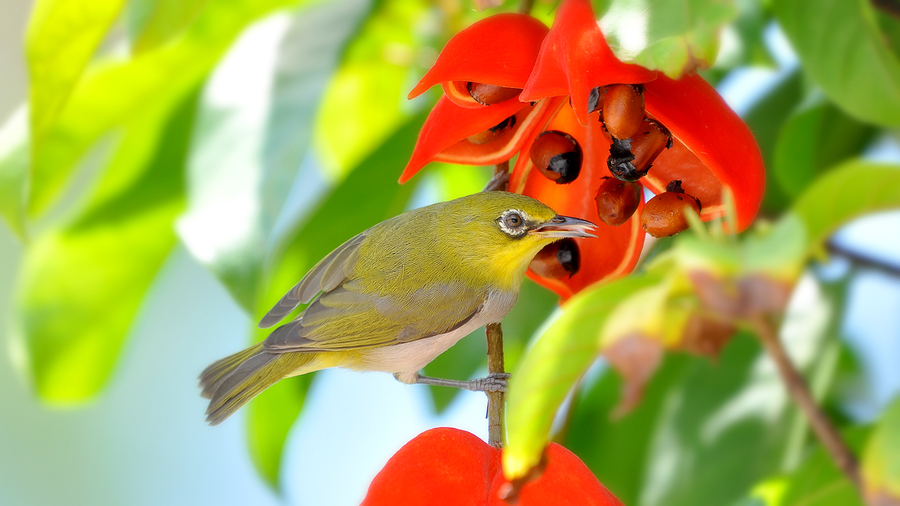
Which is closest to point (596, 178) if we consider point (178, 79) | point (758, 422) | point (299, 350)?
point (299, 350)

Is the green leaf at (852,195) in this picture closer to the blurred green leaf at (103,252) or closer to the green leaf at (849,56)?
the green leaf at (849,56)

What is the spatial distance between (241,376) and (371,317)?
0.49 feet

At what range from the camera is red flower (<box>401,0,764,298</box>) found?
0.51 m

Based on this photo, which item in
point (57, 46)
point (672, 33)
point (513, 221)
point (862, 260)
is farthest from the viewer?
point (862, 260)

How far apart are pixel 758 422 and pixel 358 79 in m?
0.88

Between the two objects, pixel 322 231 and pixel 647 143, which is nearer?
pixel 647 143

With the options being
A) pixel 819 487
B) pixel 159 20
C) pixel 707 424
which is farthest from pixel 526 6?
pixel 707 424

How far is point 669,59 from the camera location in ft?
1.50

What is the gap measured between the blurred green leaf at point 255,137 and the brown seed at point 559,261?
0.86 ft

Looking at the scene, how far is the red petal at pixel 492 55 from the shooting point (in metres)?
0.54

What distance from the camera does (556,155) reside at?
0.62 meters

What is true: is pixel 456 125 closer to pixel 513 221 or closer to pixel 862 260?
pixel 513 221

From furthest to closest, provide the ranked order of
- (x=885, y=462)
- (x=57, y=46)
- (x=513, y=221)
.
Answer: (x=57, y=46) < (x=513, y=221) < (x=885, y=462)

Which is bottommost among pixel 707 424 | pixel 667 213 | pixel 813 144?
pixel 707 424
